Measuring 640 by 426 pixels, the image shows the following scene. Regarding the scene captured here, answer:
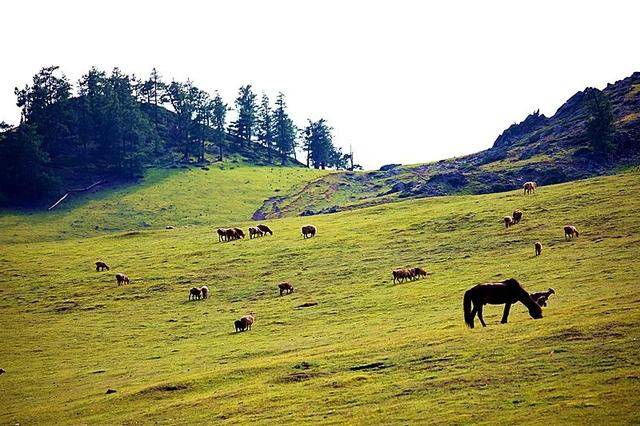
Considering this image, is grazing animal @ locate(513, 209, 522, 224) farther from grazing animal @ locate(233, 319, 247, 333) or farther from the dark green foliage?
the dark green foliage

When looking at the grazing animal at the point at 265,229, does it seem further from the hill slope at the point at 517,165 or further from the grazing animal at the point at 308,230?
the hill slope at the point at 517,165

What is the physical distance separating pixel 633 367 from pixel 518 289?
350 inches

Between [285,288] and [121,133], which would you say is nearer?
[285,288]

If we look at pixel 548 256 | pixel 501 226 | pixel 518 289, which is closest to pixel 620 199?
pixel 501 226

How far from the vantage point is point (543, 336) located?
25.6 metres

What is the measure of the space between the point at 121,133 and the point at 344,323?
351ft

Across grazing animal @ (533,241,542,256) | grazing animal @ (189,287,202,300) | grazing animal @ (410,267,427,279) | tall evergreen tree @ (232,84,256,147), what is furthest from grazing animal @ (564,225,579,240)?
tall evergreen tree @ (232,84,256,147)

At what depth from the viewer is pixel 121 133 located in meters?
138

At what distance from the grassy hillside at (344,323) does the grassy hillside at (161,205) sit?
2294cm

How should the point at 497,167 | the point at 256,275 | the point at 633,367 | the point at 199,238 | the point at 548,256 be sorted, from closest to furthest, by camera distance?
the point at 633,367 → the point at 548,256 → the point at 256,275 → the point at 199,238 → the point at 497,167

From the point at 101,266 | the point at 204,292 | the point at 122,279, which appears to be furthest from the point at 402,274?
the point at 101,266

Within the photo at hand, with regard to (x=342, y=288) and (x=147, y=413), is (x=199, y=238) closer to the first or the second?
(x=342, y=288)

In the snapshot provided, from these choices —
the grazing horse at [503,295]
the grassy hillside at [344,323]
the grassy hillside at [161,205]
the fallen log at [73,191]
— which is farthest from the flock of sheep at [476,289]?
the fallen log at [73,191]

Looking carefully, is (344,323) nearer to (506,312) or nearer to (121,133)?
(506,312)
